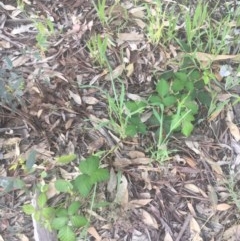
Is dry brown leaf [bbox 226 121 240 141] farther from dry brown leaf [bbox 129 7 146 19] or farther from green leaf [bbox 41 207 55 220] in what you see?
green leaf [bbox 41 207 55 220]

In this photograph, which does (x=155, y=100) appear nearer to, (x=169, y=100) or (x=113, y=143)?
(x=169, y=100)

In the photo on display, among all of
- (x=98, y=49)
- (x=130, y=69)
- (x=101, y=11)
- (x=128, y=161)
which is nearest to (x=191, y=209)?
(x=128, y=161)

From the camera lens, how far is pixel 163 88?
192 cm

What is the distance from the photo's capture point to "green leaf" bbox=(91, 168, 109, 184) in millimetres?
1753

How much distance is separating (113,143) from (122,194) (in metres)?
0.20

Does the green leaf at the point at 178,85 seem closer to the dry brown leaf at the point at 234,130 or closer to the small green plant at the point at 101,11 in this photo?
the dry brown leaf at the point at 234,130

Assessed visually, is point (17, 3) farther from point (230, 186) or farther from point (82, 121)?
point (230, 186)

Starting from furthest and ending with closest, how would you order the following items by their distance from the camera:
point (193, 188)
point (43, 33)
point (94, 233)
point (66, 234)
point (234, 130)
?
1. point (43, 33)
2. point (234, 130)
3. point (193, 188)
4. point (94, 233)
5. point (66, 234)

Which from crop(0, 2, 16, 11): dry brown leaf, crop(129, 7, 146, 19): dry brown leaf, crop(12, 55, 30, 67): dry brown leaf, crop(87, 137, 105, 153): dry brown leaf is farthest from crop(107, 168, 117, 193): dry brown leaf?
crop(0, 2, 16, 11): dry brown leaf

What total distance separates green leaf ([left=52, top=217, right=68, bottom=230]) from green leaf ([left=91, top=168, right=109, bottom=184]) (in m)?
0.16

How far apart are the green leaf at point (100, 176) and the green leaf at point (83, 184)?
0.02 metres

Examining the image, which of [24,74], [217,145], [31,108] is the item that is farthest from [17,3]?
[217,145]

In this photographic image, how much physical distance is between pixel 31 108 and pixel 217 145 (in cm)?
74

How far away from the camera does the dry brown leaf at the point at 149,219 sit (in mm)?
1829
